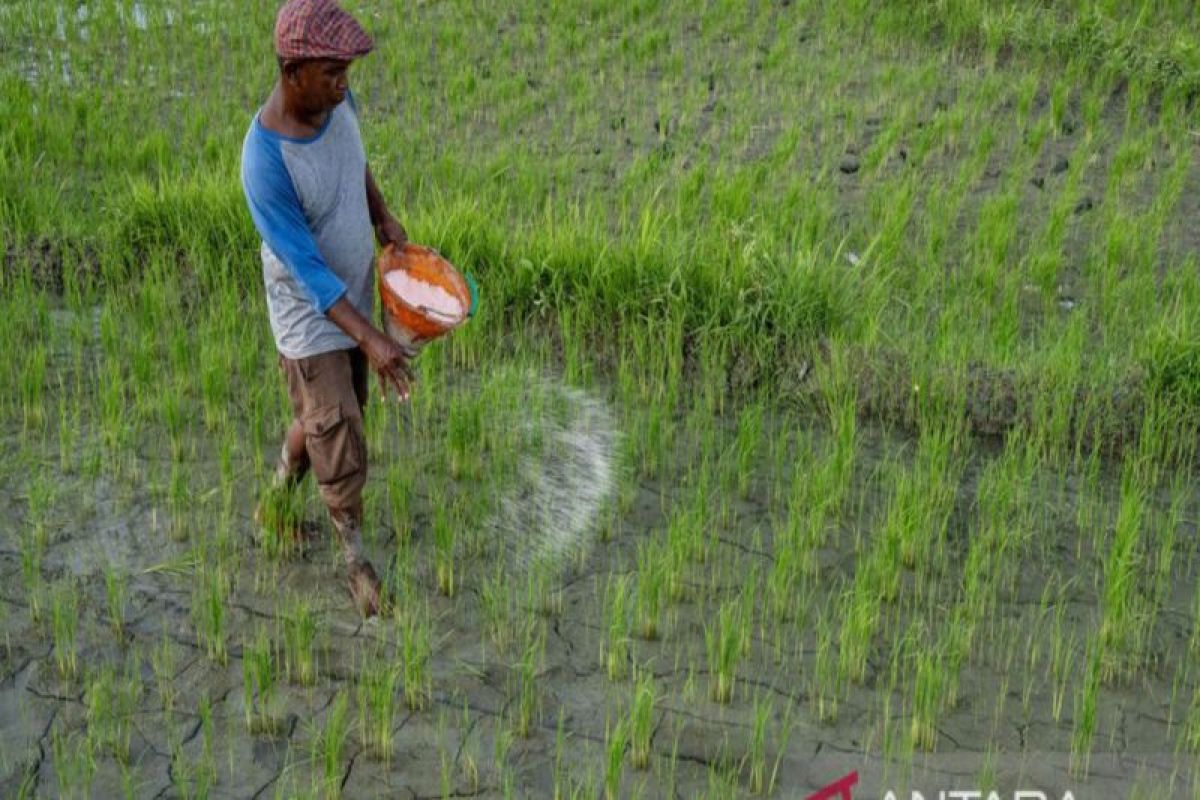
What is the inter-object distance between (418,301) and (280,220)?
1.28 ft

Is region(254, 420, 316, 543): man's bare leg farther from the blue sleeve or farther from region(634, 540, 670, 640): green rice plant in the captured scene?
region(634, 540, 670, 640): green rice plant

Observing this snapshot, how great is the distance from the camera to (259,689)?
3.38 m

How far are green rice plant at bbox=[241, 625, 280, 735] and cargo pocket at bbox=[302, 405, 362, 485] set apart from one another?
1.31 ft

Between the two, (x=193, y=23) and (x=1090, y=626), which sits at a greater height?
(x=193, y=23)

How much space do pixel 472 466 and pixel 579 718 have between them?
1150mm

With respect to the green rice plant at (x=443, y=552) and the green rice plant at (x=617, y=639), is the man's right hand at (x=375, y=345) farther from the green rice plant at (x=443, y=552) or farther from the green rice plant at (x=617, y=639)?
the green rice plant at (x=617, y=639)

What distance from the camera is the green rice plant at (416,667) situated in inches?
Answer: 135

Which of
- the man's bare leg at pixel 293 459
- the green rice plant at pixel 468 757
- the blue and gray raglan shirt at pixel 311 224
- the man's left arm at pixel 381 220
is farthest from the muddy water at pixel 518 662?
the man's left arm at pixel 381 220

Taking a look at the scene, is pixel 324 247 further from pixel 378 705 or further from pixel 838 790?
pixel 838 790

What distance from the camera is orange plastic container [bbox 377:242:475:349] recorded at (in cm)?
356

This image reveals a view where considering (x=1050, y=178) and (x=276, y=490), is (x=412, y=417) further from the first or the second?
(x=1050, y=178)

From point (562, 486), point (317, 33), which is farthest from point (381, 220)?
point (562, 486)

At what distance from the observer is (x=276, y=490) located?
3.96 m

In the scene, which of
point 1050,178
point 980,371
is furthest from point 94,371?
point 1050,178
